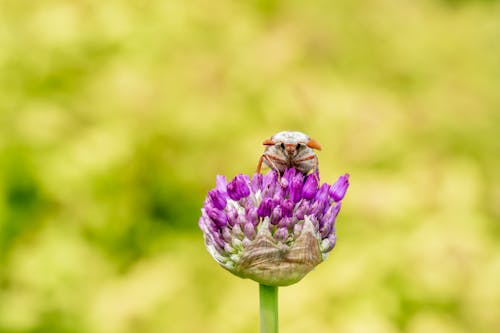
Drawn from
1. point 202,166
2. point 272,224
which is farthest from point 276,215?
point 202,166

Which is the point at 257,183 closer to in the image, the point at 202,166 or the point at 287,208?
the point at 287,208

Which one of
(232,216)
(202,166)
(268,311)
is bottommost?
(268,311)

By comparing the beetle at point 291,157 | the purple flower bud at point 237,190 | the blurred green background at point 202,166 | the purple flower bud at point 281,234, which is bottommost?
the purple flower bud at point 281,234

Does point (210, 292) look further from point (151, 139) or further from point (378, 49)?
point (378, 49)

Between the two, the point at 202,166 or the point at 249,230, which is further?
the point at 202,166

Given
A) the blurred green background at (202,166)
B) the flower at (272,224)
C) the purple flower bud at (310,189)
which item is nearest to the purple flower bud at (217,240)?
the flower at (272,224)

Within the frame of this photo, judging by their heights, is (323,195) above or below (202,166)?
below

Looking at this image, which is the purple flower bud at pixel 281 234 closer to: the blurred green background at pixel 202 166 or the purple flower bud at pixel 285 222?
the purple flower bud at pixel 285 222
